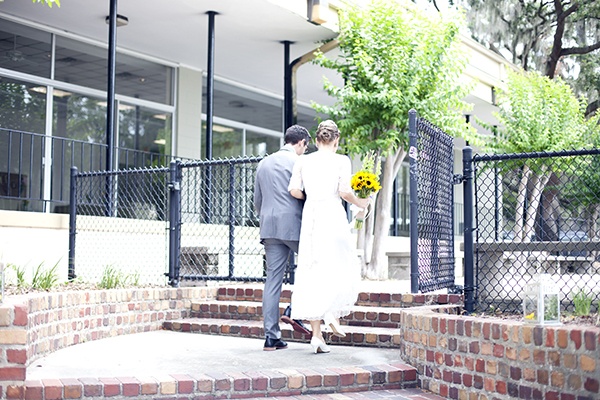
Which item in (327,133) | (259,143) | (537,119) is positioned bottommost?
(327,133)

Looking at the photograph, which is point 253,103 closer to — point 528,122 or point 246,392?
point 528,122

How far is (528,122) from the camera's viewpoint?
15.0m

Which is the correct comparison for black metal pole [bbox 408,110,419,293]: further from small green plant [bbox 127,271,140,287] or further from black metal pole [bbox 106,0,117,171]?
black metal pole [bbox 106,0,117,171]

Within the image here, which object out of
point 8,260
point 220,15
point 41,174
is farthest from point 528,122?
point 8,260

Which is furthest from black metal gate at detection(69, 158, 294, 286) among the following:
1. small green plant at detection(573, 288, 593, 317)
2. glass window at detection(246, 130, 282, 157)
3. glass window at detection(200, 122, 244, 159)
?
glass window at detection(246, 130, 282, 157)

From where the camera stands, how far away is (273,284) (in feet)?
18.8

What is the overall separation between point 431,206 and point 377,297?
3.51 ft

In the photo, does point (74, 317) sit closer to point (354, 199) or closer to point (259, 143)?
point (354, 199)

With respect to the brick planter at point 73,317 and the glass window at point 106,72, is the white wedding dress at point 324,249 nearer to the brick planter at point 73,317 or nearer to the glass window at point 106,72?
the brick planter at point 73,317

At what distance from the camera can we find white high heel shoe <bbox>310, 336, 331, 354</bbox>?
5.54 meters

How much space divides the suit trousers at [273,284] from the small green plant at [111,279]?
200 cm

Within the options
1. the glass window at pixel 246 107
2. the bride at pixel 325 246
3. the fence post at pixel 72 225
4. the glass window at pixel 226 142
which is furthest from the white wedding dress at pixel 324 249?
the glass window at pixel 246 107

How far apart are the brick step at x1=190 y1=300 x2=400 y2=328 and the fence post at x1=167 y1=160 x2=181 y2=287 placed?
1.40ft

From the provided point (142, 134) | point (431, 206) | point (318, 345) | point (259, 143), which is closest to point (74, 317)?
point (318, 345)
